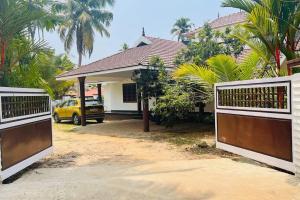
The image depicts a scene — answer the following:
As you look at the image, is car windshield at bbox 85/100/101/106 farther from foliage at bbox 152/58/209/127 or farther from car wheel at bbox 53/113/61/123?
foliage at bbox 152/58/209/127

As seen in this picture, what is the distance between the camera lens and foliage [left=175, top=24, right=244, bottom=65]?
41.5 feet

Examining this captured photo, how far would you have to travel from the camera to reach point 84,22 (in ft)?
116

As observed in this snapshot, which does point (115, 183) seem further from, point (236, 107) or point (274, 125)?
point (236, 107)

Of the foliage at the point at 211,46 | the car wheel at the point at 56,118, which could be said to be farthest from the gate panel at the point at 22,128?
the car wheel at the point at 56,118

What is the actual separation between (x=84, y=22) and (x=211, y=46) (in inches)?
990

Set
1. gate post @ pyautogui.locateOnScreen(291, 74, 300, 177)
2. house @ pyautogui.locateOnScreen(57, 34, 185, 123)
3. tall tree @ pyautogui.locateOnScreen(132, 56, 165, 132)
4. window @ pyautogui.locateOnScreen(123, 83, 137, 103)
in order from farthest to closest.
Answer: window @ pyautogui.locateOnScreen(123, 83, 137, 103)
house @ pyautogui.locateOnScreen(57, 34, 185, 123)
tall tree @ pyautogui.locateOnScreen(132, 56, 165, 132)
gate post @ pyautogui.locateOnScreen(291, 74, 300, 177)

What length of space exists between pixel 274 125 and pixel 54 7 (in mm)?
6685

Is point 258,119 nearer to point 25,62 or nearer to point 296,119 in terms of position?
point 296,119

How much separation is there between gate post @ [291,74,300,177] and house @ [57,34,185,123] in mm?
8855

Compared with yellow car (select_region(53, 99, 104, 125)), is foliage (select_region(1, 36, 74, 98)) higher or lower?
higher

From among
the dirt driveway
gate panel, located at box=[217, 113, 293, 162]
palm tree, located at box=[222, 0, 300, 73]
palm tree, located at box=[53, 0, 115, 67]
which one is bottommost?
the dirt driveway

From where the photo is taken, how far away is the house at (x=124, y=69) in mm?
15289

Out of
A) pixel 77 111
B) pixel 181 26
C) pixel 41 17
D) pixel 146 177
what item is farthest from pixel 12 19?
pixel 181 26

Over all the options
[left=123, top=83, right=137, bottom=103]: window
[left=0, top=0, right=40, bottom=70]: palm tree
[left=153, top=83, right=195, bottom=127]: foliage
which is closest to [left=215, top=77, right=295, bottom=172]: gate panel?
[left=153, top=83, right=195, bottom=127]: foliage
